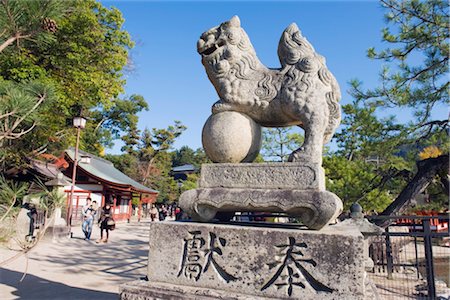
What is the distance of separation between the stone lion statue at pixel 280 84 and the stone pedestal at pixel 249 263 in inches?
26.3

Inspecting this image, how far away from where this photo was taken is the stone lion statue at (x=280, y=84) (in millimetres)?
2422

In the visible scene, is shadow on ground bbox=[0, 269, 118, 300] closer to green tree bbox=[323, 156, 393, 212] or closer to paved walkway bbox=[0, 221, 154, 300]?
paved walkway bbox=[0, 221, 154, 300]

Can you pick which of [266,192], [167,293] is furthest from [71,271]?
[266,192]

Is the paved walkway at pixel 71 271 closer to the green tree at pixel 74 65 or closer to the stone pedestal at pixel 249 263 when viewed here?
the stone pedestal at pixel 249 263

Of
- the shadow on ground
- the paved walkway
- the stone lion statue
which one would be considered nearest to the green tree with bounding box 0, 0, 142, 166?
the paved walkway

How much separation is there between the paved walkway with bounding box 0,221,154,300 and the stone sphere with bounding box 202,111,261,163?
9.45 ft

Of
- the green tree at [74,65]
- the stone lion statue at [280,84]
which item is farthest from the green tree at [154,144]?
the stone lion statue at [280,84]

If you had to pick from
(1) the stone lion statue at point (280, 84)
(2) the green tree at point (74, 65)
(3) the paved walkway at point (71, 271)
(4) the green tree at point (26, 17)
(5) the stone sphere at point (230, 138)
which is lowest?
(3) the paved walkway at point (71, 271)

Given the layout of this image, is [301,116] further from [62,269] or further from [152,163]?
[152,163]

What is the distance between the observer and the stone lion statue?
2.42m

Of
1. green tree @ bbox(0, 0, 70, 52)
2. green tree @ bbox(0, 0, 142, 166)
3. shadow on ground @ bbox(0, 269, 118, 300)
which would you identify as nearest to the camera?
green tree @ bbox(0, 0, 70, 52)

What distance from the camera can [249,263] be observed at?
2.16m

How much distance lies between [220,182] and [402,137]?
5.51m

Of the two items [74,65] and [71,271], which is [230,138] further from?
[74,65]
